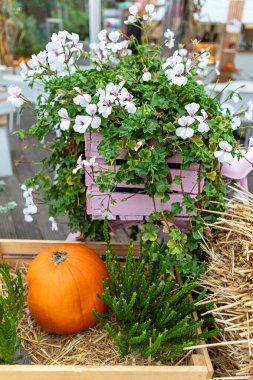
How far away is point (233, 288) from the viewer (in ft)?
3.28

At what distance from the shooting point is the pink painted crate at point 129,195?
1106 millimetres

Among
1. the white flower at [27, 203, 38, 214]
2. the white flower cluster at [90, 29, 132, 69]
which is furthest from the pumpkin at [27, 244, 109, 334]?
the white flower cluster at [90, 29, 132, 69]

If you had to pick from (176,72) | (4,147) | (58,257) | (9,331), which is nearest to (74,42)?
(176,72)

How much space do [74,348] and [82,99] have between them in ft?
2.36

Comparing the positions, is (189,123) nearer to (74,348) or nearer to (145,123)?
(145,123)

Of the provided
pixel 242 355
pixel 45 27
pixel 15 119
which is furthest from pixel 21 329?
pixel 45 27

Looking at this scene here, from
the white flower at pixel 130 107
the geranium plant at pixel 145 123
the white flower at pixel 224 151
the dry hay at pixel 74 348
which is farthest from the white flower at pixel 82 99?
the dry hay at pixel 74 348

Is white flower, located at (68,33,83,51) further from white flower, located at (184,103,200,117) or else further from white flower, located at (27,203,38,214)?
white flower, located at (27,203,38,214)

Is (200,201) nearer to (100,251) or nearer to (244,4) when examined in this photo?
(100,251)

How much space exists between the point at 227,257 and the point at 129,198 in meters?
0.34

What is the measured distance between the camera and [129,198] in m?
1.17

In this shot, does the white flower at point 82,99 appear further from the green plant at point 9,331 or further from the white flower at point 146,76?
the green plant at point 9,331

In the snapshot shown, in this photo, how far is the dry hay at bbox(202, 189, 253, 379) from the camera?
94cm

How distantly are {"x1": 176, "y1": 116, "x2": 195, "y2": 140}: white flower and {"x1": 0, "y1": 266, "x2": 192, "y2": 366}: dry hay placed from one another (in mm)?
574
